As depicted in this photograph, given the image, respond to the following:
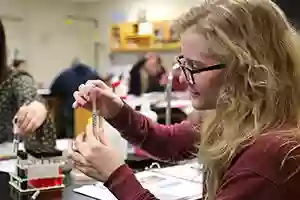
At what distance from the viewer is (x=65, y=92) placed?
3945mm

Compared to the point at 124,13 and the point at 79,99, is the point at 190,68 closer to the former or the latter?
the point at 79,99

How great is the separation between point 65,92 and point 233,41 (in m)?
3.20

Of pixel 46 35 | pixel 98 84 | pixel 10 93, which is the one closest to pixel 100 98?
pixel 98 84

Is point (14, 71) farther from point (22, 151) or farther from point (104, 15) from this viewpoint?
point (104, 15)

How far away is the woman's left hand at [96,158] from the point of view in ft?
3.25

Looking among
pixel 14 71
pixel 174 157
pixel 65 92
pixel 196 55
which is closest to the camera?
pixel 196 55

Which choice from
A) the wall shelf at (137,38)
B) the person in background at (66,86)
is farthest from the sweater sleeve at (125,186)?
the wall shelf at (137,38)

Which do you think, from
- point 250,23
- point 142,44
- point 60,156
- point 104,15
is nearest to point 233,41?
point 250,23

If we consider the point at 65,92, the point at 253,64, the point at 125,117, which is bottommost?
the point at 65,92

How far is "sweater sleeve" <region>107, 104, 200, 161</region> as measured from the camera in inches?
52.7

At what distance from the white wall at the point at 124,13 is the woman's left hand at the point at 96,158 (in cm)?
499

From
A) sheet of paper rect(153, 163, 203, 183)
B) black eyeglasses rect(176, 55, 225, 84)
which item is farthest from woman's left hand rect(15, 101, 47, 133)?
black eyeglasses rect(176, 55, 225, 84)

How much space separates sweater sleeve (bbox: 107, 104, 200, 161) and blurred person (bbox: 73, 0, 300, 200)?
0.35 metres

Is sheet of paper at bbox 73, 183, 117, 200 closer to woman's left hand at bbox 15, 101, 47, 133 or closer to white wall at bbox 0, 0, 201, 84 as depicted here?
woman's left hand at bbox 15, 101, 47, 133
